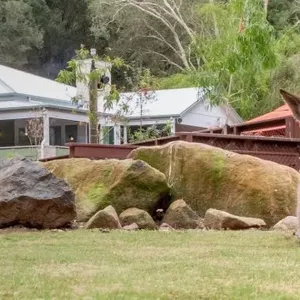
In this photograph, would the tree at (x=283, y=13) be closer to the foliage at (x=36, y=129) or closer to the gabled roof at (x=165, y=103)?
the gabled roof at (x=165, y=103)

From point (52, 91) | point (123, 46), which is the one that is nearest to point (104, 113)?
point (52, 91)

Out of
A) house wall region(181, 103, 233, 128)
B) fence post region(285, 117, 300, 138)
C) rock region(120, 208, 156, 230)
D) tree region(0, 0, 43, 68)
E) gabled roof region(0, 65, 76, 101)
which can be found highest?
tree region(0, 0, 43, 68)

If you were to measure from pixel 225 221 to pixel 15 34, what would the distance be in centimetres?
4317

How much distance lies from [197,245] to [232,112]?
981 inches

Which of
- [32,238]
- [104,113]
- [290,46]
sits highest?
[290,46]

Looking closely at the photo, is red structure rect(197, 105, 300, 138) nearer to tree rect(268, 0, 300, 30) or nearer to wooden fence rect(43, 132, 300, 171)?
wooden fence rect(43, 132, 300, 171)

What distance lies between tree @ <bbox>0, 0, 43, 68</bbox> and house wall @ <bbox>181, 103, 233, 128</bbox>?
19719 millimetres

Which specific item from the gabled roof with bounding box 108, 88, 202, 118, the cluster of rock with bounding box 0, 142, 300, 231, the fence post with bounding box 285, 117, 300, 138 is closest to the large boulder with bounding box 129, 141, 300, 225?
the cluster of rock with bounding box 0, 142, 300, 231

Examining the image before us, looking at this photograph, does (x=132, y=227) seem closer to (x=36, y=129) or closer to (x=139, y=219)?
(x=139, y=219)

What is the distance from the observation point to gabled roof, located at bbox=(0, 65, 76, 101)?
3053 cm

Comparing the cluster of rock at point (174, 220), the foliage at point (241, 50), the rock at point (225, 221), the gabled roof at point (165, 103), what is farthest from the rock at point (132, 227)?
the gabled roof at point (165, 103)

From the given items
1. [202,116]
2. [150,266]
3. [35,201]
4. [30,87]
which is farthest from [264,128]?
[202,116]

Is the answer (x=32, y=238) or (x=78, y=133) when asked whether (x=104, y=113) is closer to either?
(x=78, y=133)

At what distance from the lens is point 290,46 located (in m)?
36.8
